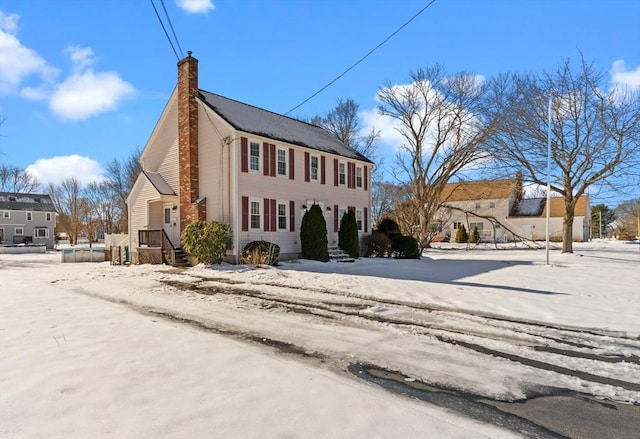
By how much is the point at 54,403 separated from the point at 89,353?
54.0 inches

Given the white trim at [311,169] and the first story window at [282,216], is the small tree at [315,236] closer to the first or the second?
the first story window at [282,216]

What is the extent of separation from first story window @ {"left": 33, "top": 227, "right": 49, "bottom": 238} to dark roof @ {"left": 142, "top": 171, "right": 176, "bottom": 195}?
134 ft

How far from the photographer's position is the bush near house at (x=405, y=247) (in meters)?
21.2

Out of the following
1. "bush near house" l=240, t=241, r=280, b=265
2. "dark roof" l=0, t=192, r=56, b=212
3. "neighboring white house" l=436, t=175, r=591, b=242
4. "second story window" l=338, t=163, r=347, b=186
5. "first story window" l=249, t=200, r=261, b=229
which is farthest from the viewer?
"dark roof" l=0, t=192, r=56, b=212

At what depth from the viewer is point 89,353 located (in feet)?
14.7

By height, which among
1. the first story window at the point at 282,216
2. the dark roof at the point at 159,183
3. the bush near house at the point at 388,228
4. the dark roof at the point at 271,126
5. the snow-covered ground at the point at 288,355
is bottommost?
the snow-covered ground at the point at 288,355

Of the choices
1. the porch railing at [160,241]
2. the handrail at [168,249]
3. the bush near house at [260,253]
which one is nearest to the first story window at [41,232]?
the porch railing at [160,241]

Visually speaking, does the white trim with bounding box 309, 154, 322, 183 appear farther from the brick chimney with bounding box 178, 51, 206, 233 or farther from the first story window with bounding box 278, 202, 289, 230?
the brick chimney with bounding box 178, 51, 206, 233

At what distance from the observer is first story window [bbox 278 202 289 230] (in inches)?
711

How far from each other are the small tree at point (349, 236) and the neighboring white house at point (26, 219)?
4533cm

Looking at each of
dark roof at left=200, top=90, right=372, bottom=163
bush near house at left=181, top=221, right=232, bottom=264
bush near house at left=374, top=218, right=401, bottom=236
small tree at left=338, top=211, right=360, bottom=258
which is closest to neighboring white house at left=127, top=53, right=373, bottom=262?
dark roof at left=200, top=90, right=372, bottom=163

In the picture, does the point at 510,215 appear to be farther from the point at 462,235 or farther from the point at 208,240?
the point at 208,240

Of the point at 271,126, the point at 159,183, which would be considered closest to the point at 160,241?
the point at 159,183

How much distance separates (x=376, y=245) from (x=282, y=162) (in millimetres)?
7385
